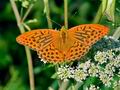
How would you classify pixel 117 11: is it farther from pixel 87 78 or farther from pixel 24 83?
pixel 24 83

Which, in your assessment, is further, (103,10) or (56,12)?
(56,12)

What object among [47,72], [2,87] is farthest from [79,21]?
[2,87]

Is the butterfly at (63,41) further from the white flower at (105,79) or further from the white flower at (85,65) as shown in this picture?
the white flower at (105,79)

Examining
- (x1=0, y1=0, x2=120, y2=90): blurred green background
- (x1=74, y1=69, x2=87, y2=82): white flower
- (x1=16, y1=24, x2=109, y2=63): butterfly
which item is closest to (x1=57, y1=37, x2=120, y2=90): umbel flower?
(x1=74, y1=69, x2=87, y2=82): white flower

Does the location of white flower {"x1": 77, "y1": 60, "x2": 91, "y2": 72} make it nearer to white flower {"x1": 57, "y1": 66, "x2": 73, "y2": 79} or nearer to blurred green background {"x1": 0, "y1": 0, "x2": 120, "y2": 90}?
white flower {"x1": 57, "y1": 66, "x2": 73, "y2": 79}

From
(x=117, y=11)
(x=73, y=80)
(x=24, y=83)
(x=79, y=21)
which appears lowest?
(x=24, y=83)

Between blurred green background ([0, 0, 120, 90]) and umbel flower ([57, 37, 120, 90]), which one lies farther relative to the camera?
blurred green background ([0, 0, 120, 90])

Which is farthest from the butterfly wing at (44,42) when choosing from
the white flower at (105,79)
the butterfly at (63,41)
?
the white flower at (105,79)

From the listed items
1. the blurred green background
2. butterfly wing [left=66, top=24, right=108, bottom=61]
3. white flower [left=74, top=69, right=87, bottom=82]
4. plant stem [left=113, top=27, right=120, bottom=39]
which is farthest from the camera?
the blurred green background
